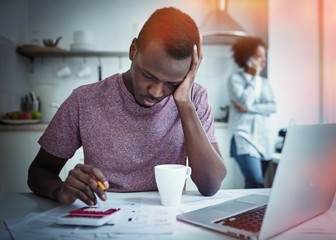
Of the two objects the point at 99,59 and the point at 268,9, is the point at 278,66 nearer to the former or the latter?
the point at 268,9

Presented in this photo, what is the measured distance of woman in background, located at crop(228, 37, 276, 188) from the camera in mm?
2213

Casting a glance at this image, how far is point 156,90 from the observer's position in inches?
32.9

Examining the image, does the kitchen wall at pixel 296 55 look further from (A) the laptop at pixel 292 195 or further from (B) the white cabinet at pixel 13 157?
(A) the laptop at pixel 292 195

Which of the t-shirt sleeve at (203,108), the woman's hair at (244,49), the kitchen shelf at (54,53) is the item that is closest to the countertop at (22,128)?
the kitchen shelf at (54,53)

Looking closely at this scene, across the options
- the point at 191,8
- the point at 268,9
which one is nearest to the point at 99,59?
the point at 191,8

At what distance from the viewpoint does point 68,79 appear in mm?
2783

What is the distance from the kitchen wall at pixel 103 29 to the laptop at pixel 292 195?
226 centimetres

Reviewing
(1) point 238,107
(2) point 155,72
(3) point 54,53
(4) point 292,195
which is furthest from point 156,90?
(3) point 54,53

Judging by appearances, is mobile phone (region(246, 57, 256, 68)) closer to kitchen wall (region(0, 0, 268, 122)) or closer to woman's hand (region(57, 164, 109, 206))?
kitchen wall (region(0, 0, 268, 122))

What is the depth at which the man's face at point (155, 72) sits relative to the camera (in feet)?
2.61

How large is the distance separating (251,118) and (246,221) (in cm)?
177

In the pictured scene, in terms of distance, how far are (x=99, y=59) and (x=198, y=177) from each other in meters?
2.14

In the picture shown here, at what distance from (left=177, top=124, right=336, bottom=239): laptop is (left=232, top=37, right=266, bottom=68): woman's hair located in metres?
1.83

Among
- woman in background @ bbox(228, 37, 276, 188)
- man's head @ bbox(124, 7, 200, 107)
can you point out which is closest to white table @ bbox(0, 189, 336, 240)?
man's head @ bbox(124, 7, 200, 107)
